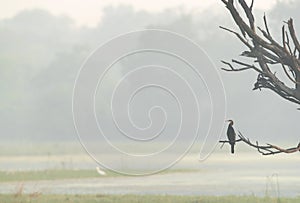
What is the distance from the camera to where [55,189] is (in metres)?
28.9

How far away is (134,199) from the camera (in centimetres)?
2536

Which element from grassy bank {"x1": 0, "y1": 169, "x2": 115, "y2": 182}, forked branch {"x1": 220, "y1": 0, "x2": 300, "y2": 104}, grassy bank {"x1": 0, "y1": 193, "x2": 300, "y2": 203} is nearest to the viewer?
→ forked branch {"x1": 220, "y1": 0, "x2": 300, "y2": 104}

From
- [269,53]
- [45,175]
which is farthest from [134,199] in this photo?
[269,53]

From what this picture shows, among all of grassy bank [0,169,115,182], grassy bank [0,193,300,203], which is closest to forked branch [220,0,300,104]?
grassy bank [0,193,300,203]

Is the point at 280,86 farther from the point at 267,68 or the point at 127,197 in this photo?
the point at 127,197

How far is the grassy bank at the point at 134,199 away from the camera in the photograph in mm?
24734

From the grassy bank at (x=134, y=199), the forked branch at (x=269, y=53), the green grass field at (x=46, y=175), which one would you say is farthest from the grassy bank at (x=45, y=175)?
the forked branch at (x=269, y=53)

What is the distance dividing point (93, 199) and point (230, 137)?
17820 millimetres

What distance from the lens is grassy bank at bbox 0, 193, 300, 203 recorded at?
2473cm

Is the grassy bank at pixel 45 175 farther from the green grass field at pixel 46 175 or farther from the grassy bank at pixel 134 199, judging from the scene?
the grassy bank at pixel 134 199

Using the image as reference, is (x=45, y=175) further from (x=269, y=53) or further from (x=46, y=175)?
(x=269, y=53)

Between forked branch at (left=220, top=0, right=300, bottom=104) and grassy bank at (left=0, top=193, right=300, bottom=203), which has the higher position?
forked branch at (left=220, top=0, right=300, bottom=104)

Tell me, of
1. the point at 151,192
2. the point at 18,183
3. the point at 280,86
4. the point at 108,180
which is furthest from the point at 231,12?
the point at 108,180

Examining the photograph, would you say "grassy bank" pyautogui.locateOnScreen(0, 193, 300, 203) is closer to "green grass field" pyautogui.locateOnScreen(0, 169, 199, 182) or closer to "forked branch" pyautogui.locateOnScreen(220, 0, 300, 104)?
"green grass field" pyautogui.locateOnScreen(0, 169, 199, 182)
